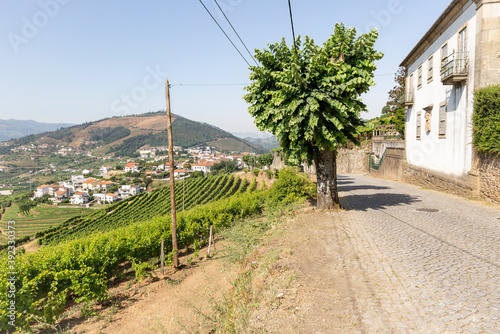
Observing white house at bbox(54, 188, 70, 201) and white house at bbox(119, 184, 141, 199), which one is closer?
white house at bbox(54, 188, 70, 201)

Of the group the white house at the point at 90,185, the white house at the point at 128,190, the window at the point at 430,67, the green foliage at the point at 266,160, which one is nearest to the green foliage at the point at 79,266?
the window at the point at 430,67

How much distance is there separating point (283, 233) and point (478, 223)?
265 inches

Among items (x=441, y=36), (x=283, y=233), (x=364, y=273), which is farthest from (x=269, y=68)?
(x=441, y=36)

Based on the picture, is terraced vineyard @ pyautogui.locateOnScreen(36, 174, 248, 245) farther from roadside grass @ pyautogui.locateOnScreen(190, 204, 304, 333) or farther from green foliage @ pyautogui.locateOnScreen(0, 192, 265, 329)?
roadside grass @ pyautogui.locateOnScreen(190, 204, 304, 333)

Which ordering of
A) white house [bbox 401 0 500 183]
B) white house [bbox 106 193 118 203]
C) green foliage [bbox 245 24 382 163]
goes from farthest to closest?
white house [bbox 106 193 118 203] < white house [bbox 401 0 500 183] < green foliage [bbox 245 24 382 163]

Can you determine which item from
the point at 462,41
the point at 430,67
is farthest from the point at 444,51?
the point at 462,41

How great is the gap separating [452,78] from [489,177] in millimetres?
5423

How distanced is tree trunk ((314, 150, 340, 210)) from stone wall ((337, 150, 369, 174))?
3180 centimetres

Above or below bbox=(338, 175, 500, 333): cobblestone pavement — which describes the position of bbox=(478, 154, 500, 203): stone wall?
above

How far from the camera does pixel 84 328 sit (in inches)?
299

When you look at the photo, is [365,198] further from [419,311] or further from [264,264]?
[419,311]

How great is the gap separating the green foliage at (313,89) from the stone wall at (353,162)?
3258 cm

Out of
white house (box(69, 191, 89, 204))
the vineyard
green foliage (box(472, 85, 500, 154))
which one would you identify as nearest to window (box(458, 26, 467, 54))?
green foliage (box(472, 85, 500, 154))

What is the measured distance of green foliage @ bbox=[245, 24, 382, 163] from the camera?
10.1 metres
